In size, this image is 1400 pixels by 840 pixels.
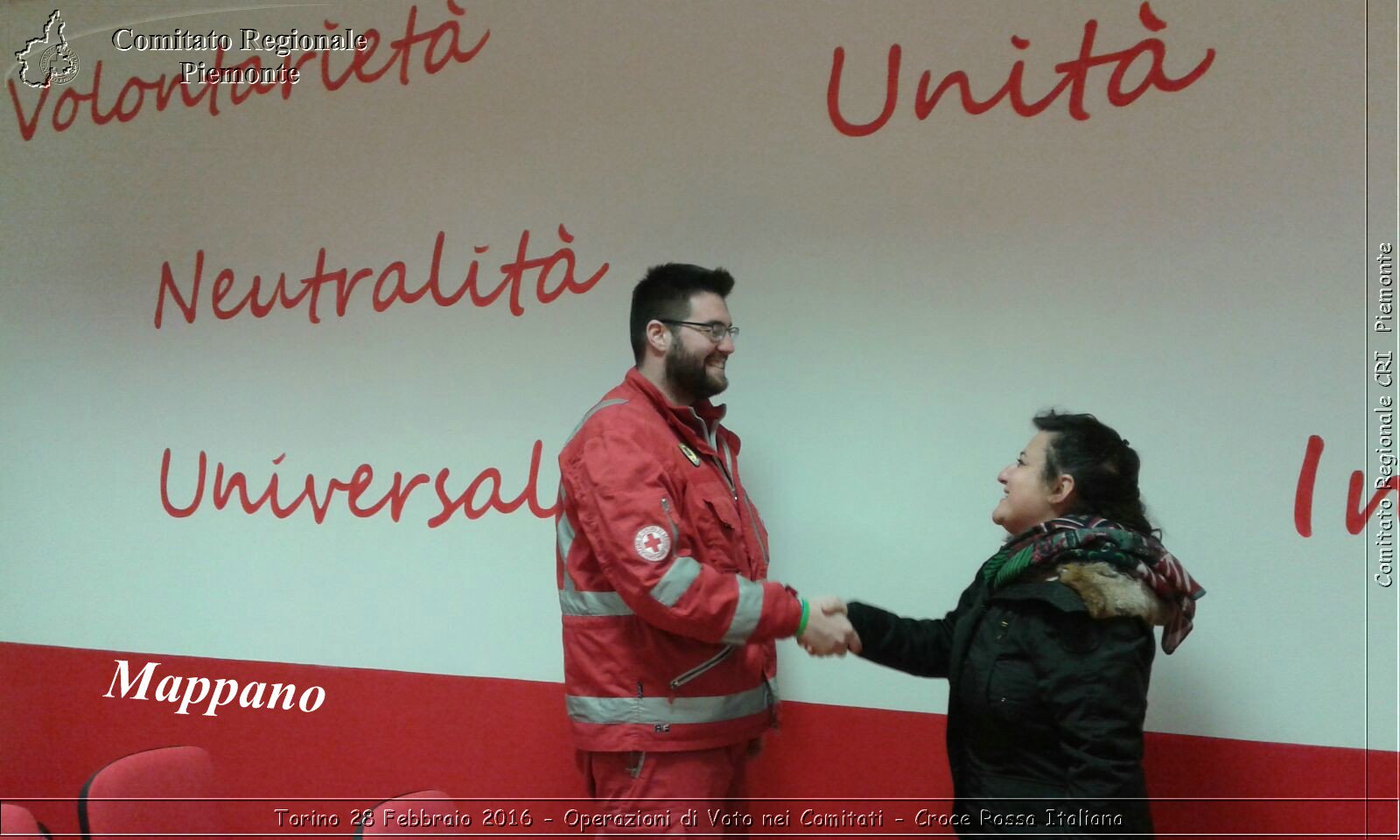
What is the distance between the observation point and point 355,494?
9.69 ft

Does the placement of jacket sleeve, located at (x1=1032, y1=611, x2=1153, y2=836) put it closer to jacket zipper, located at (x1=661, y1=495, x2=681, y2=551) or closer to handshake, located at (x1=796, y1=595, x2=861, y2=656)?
handshake, located at (x1=796, y1=595, x2=861, y2=656)

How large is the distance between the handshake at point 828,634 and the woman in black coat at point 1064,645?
9.9 inches

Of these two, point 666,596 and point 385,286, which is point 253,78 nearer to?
point 385,286

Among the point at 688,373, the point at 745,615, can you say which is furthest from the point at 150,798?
the point at 688,373

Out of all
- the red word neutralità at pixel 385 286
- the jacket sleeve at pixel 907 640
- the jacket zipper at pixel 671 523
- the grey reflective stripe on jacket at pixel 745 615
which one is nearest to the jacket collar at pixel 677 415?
the jacket zipper at pixel 671 523

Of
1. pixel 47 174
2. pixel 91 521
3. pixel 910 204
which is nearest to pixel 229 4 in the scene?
pixel 47 174

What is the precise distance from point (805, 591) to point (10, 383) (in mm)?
2722

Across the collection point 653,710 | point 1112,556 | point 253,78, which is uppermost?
point 253,78

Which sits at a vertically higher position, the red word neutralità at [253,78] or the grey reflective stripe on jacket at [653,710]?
the red word neutralità at [253,78]

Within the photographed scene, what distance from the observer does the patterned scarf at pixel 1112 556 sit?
5.90 feet

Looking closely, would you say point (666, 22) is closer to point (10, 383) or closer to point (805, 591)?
point (805, 591)

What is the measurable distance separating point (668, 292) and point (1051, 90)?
1.02 m

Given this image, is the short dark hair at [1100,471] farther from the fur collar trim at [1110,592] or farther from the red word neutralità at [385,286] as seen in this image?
the red word neutralità at [385,286]

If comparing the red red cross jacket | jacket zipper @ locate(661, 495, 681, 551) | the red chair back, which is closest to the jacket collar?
the red red cross jacket
